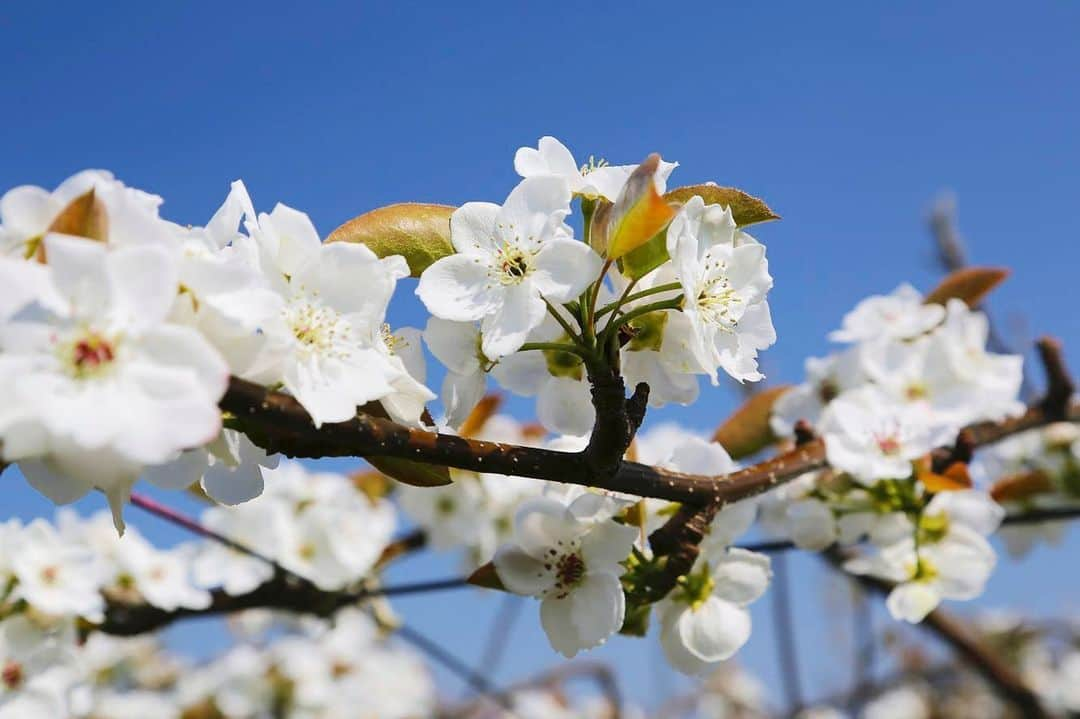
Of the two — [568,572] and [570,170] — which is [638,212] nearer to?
[570,170]

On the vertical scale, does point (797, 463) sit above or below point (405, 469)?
above

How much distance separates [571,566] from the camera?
0.95 metres

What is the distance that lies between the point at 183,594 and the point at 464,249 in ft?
4.35

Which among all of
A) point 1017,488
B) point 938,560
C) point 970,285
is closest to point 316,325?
point 938,560

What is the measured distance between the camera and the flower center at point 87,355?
57cm

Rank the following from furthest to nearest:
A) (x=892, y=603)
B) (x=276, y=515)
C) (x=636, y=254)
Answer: (x=276, y=515), (x=892, y=603), (x=636, y=254)

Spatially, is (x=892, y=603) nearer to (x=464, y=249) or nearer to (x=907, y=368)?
(x=907, y=368)

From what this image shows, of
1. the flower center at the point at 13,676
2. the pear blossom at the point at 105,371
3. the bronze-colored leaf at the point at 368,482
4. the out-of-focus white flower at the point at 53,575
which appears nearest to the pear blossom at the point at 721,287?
the pear blossom at the point at 105,371

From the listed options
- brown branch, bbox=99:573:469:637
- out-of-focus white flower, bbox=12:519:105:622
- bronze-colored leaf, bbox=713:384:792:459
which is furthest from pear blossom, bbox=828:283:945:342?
out-of-focus white flower, bbox=12:519:105:622

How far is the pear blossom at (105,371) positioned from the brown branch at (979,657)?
164 centimetres

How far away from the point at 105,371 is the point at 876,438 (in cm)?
101

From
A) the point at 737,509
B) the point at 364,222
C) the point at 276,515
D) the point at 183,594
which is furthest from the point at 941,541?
the point at 276,515

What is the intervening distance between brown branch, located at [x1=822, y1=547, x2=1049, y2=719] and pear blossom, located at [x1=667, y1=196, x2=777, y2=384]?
122 cm

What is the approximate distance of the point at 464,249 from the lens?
807 millimetres
